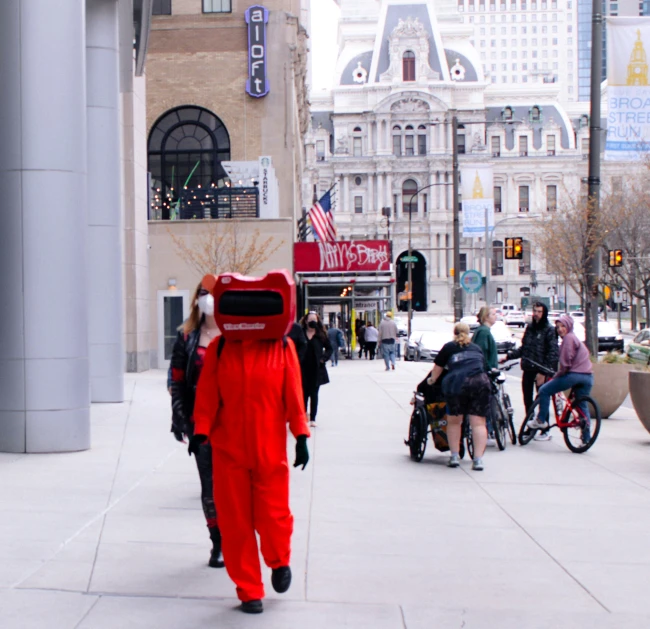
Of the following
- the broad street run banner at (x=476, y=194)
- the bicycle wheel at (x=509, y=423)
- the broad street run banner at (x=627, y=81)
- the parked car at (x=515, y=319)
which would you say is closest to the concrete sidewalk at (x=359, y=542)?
the bicycle wheel at (x=509, y=423)

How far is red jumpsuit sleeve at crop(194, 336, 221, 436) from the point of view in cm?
548

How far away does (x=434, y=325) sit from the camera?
6969cm

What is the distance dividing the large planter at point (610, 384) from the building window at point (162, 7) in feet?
74.3

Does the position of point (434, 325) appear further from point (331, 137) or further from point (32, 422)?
point (32, 422)

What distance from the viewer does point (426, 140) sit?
111688mm

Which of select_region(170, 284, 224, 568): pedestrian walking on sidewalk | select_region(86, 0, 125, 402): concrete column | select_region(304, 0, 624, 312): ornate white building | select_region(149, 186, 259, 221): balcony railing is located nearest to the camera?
select_region(170, 284, 224, 568): pedestrian walking on sidewalk

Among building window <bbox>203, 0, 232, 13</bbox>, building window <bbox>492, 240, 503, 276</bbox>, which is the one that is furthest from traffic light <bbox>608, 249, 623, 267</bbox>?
building window <bbox>492, 240, 503, 276</bbox>

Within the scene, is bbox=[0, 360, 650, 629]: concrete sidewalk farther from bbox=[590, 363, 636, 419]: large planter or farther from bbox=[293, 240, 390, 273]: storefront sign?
bbox=[293, 240, 390, 273]: storefront sign

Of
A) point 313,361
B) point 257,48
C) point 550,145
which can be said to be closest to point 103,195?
point 313,361

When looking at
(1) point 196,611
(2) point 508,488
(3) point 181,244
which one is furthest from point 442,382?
(3) point 181,244

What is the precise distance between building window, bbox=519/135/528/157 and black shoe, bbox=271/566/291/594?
369 ft

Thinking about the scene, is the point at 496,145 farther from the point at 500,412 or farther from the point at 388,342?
the point at 500,412

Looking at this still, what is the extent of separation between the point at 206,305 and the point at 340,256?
1071 inches

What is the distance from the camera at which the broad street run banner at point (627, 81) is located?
16.2 meters
